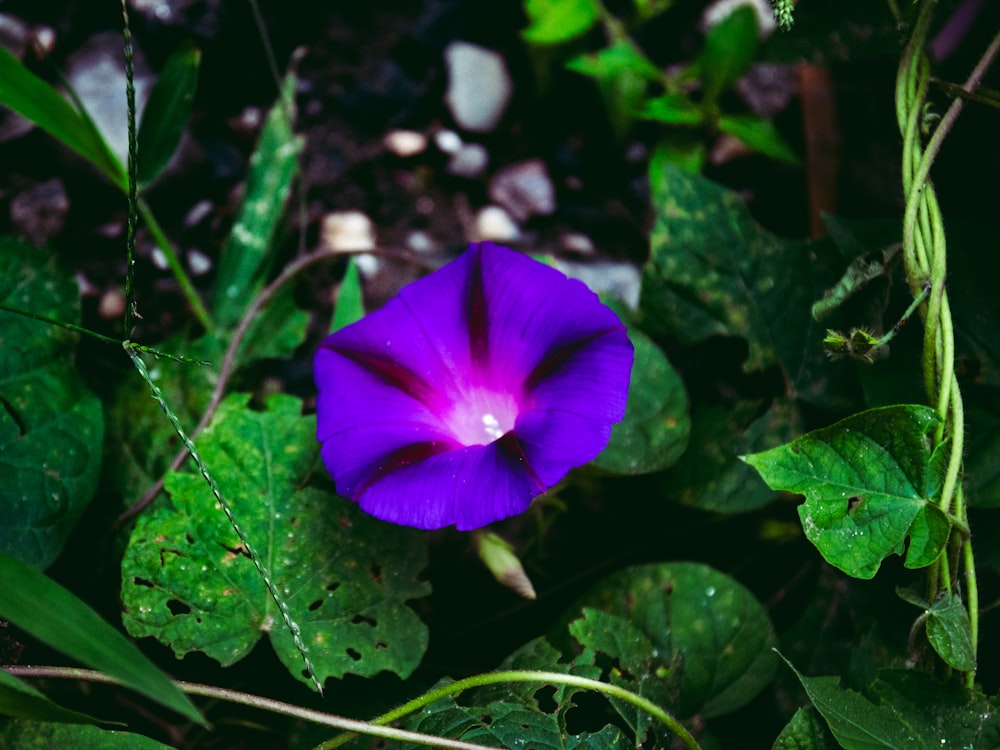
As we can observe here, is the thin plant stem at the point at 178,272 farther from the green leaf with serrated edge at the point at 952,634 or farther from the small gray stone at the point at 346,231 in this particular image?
the green leaf with serrated edge at the point at 952,634

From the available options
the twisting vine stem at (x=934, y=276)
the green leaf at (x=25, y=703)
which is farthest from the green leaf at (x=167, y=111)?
the twisting vine stem at (x=934, y=276)

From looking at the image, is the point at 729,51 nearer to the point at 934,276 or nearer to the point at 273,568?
the point at 934,276

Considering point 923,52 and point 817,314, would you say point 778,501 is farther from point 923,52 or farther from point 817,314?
point 923,52

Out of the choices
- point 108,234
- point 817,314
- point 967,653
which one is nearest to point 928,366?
point 817,314

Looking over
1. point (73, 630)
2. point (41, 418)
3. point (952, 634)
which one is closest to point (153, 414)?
point (41, 418)

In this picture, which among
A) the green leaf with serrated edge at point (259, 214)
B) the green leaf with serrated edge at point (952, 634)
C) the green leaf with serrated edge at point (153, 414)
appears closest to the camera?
the green leaf with serrated edge at point (952, 634)

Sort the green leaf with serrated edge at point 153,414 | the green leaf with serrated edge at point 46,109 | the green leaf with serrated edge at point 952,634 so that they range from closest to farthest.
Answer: the green leaf with serrated edge at point 952,634, the green leaf with serrated edge at point 46,109, the green leaf with serrated edge at point 153,414

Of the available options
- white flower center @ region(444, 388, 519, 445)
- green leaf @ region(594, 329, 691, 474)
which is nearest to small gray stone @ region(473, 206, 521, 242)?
green leaf @ region(594, 329, 691, 474)
